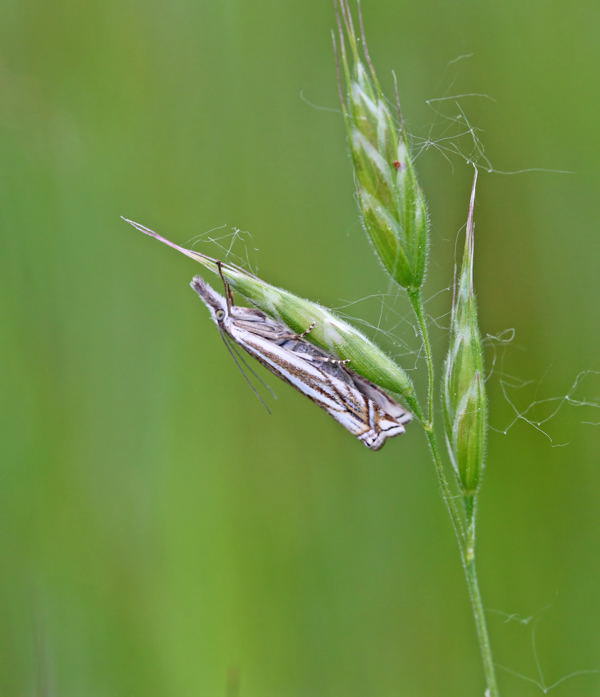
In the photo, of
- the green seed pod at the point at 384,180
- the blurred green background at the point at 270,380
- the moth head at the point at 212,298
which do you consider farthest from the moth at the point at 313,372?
the green seed pod at the point at 384,180

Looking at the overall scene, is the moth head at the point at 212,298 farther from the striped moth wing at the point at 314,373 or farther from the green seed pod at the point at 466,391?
the green seed pod at the point at 466,391

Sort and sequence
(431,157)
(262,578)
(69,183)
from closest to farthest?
(262,578) → (69,183) → (431,157)

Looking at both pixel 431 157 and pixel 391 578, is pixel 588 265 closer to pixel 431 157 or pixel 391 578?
pixel 431 157

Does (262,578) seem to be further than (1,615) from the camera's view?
Yes

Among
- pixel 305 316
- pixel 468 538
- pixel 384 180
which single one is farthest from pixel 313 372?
pixel 468 538

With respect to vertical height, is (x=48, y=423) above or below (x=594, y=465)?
above

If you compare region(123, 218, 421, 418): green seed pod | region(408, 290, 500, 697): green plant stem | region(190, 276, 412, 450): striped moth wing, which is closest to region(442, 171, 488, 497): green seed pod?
region(408, 290, 500, 697): green plant stem

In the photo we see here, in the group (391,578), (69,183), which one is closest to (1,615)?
(391,578)
